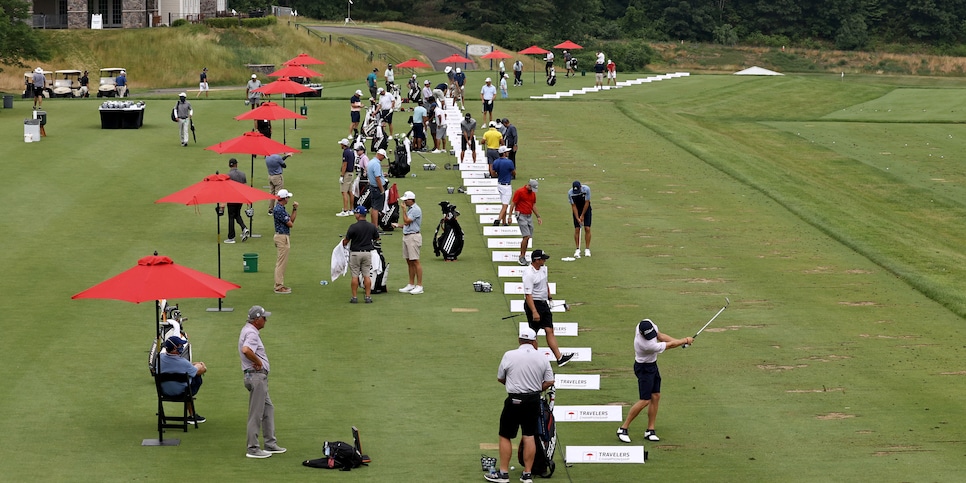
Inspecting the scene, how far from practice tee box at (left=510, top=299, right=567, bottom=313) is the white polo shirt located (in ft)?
26.8

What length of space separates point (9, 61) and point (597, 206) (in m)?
38.4

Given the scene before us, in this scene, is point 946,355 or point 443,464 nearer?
point 443,464

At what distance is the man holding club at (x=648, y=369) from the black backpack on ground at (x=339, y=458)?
385 cm

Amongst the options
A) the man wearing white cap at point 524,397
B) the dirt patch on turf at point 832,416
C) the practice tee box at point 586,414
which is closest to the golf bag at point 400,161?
the practice tee box at point 586,414

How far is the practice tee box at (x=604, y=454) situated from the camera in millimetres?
18031

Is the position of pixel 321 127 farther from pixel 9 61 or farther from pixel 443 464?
pixel 443 464

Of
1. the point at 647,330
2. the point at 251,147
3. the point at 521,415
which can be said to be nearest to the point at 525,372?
the point at 521,415

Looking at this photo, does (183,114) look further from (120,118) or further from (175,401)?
(175,401)

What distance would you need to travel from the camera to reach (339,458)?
17891 millimetres

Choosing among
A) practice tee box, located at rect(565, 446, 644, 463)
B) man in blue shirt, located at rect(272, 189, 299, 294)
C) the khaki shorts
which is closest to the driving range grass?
practice tee box, located at rect(565, 446, 644, 463)

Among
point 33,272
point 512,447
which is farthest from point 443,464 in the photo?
point 33,272

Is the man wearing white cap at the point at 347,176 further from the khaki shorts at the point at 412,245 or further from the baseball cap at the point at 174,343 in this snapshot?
the baseball cap at the point at 174,343

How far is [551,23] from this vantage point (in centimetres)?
13400

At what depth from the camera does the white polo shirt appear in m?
17.0
